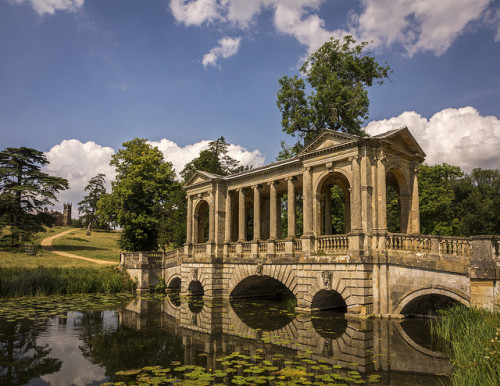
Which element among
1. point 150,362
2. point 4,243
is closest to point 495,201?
point 150,362

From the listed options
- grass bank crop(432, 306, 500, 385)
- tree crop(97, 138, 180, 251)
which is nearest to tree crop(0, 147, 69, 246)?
tree crop(97, 138, 180, 251)

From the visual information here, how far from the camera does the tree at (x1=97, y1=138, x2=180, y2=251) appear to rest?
34219mm

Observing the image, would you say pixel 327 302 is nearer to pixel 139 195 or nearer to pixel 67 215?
pixel 139 195

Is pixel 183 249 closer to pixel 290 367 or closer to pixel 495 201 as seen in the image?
pixel 290 367

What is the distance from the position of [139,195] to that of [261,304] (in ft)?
56.0

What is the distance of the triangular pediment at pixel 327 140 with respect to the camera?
18.5 meters

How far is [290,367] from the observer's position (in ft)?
32.7

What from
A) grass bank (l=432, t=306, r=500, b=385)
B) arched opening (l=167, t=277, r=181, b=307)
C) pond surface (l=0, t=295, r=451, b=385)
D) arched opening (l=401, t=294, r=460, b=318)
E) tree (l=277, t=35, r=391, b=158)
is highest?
tree (l=277, t=35, r=391, b=158)

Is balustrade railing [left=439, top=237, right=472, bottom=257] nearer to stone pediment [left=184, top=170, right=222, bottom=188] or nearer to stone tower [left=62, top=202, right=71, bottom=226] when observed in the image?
stone pediment [left=184, top=170, right=222, bottom=188]

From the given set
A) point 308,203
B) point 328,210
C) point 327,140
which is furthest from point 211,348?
point 328,210

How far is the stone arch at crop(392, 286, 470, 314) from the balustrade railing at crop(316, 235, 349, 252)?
3402mm

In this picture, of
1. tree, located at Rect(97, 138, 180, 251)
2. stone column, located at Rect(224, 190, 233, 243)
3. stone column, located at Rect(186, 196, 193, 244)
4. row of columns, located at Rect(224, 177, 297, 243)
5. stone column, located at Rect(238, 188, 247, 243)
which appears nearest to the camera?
row of columns, located at Rect(224, 177, 297, 243)

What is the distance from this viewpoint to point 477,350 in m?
8.53

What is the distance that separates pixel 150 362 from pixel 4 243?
34.6 meters
